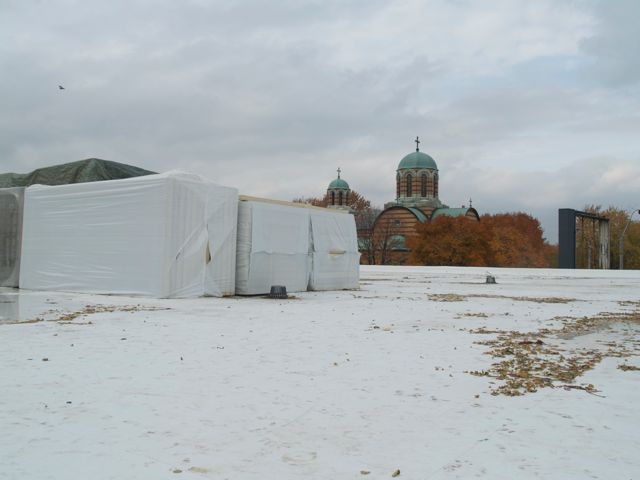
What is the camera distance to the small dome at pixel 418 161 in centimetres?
9088

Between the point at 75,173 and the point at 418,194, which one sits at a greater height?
the point at 418,194

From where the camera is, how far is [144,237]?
1552 centimetres

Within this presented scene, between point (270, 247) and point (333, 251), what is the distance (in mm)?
3483

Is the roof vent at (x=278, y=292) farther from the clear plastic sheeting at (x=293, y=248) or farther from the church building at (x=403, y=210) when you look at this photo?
the church building at (x=403, y=210)

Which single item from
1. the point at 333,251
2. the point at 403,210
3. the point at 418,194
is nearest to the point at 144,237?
the point at 333,251

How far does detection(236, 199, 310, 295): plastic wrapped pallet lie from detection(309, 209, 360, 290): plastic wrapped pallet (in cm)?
52

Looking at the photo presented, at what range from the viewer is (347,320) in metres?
11.0

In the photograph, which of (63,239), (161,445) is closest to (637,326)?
(161,445)

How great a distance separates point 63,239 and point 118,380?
12955mm

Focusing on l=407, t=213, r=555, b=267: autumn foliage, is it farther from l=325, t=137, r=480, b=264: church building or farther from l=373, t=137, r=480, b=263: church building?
l=373, t=137, r=480, b=263: church building

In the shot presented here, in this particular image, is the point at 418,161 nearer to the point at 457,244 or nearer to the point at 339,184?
the point at 339,184

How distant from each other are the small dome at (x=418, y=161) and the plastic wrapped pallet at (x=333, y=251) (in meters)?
71.3

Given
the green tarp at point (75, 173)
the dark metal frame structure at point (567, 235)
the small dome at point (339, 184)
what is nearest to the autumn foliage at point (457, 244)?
the dark metal frame structure at point (567, 235)

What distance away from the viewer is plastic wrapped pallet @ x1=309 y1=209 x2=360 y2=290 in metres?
19.5
